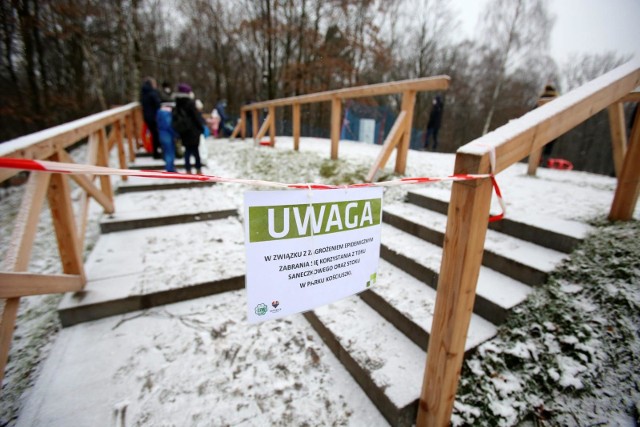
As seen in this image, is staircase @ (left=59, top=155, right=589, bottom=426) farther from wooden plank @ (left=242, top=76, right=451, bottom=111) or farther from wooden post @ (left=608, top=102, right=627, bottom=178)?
wooden post @ (left=608, top=102, right=627, bottom=178)

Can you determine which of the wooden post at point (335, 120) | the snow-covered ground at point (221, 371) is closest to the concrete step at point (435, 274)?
the snow-covered ground at point (221, 371)

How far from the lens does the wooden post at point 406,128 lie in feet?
13.0

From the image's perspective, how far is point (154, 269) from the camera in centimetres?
283

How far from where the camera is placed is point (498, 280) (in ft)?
7.71

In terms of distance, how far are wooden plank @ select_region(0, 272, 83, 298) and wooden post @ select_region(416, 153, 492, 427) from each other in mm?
2306

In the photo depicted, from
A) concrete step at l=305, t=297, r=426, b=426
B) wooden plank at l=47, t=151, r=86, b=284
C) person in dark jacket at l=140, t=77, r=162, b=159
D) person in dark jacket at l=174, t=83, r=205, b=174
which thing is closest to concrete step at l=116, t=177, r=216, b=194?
person in dark jacket at l=174, t=83, r=205, b=174

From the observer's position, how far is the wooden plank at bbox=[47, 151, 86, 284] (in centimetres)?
217

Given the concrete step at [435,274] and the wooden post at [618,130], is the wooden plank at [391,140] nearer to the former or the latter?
the concrete step at [435,274]

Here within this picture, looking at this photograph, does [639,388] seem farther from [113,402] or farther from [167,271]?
[167,271]

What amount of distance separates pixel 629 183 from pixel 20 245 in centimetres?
466

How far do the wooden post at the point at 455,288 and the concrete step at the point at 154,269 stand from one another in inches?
77.6

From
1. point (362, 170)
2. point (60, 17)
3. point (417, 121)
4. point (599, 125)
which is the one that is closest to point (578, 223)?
point (362, 170)

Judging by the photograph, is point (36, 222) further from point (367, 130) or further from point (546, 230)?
point (367, 130)

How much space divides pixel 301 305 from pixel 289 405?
100cm
